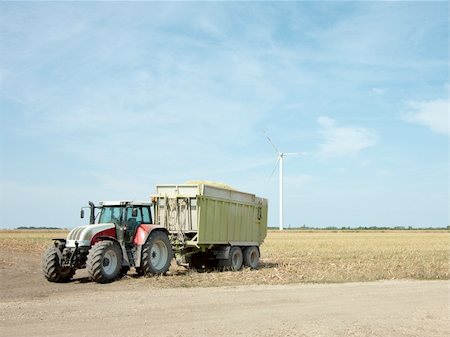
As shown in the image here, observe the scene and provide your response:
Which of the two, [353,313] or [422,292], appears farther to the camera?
[422,292]

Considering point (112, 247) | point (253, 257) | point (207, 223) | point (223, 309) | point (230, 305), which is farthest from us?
point (253, 257)

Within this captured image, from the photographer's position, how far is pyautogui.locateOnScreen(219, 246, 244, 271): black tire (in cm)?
2178

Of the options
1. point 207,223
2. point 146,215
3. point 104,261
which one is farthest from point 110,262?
point 207,223

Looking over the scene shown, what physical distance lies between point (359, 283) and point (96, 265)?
8.16 metres

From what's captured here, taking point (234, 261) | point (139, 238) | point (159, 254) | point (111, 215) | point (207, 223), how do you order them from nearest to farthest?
point (139, 238), point (111, 215), point (159, 254), point (207, 223), point (234, 261)

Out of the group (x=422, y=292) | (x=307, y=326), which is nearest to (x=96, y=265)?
(x=307, y=326)

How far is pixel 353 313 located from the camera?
1158 cm

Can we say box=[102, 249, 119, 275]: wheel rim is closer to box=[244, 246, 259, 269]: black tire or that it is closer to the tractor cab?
Result: the tractor cab

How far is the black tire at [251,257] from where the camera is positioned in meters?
23.2

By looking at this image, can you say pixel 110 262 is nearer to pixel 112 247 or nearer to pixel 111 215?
pixel 112 247

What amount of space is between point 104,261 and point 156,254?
7.86 feet

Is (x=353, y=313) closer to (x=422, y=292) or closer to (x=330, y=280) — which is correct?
(x=422, y=292)

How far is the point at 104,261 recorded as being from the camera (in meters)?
16.8

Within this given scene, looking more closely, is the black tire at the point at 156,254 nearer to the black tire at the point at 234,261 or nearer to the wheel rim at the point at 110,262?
the wheel rim at the point at 110,262
